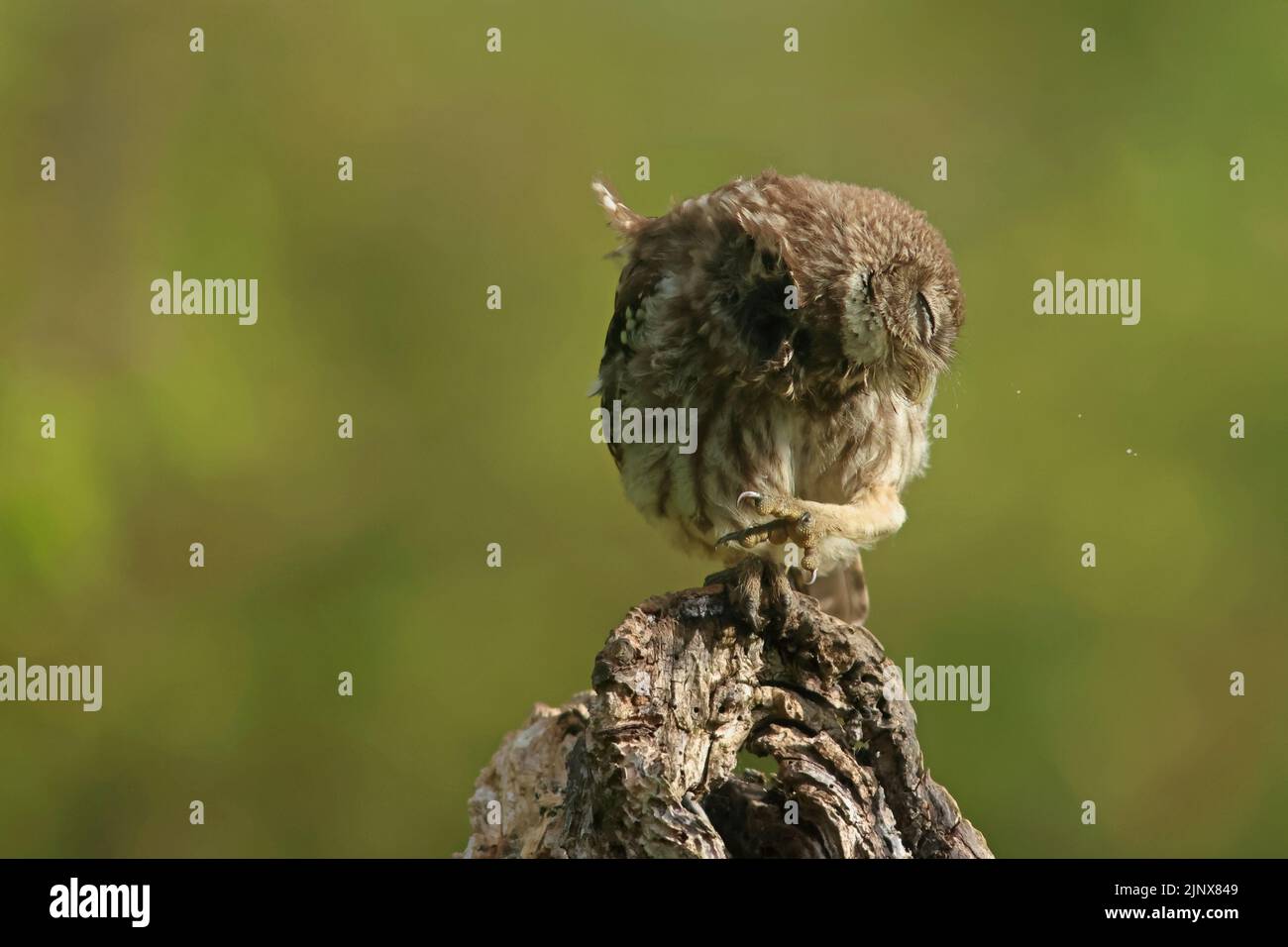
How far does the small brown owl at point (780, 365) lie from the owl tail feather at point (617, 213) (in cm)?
25

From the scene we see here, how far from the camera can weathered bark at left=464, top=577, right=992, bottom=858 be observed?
411 centimetres

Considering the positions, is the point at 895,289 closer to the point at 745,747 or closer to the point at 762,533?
the point at 762,533

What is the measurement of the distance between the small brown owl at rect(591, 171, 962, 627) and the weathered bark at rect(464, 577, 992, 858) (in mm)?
229

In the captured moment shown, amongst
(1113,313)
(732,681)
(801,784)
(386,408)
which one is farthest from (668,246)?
(1113,313)

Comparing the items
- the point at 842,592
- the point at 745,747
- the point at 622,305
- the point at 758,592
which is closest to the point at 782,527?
the point at 758,592

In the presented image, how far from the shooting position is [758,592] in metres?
4.72

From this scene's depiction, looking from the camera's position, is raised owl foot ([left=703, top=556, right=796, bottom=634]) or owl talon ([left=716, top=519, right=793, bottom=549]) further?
owl talon ([left=716, top=519, right=793, bottom=549])

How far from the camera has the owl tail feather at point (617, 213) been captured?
262 inches

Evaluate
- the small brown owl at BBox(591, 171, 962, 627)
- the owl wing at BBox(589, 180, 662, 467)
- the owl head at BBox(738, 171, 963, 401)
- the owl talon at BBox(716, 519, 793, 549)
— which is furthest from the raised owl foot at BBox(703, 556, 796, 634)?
the owl wing at BBox(589, 180, 662, 467)

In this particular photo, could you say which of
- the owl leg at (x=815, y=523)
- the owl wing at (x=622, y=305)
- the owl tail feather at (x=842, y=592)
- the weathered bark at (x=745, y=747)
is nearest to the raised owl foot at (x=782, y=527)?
the owl leg at (x=815, y=523)

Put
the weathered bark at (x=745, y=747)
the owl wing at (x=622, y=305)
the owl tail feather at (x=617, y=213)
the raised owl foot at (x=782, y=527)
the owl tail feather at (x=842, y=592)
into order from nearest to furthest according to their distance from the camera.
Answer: the weathered bark at (x=745, y=747), the raised owl foot at (x=782, y=527), the owl wing at (x=622, y=305), the owl tail feather at (x=617, y=213), the owl tail feather at (x=842, y=592)

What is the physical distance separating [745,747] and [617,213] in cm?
319

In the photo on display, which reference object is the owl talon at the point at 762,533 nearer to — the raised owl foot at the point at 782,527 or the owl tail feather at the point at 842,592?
the raised owl foot at the point at 782,527

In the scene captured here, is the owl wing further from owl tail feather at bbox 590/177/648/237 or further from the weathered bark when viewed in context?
the weathered bark
